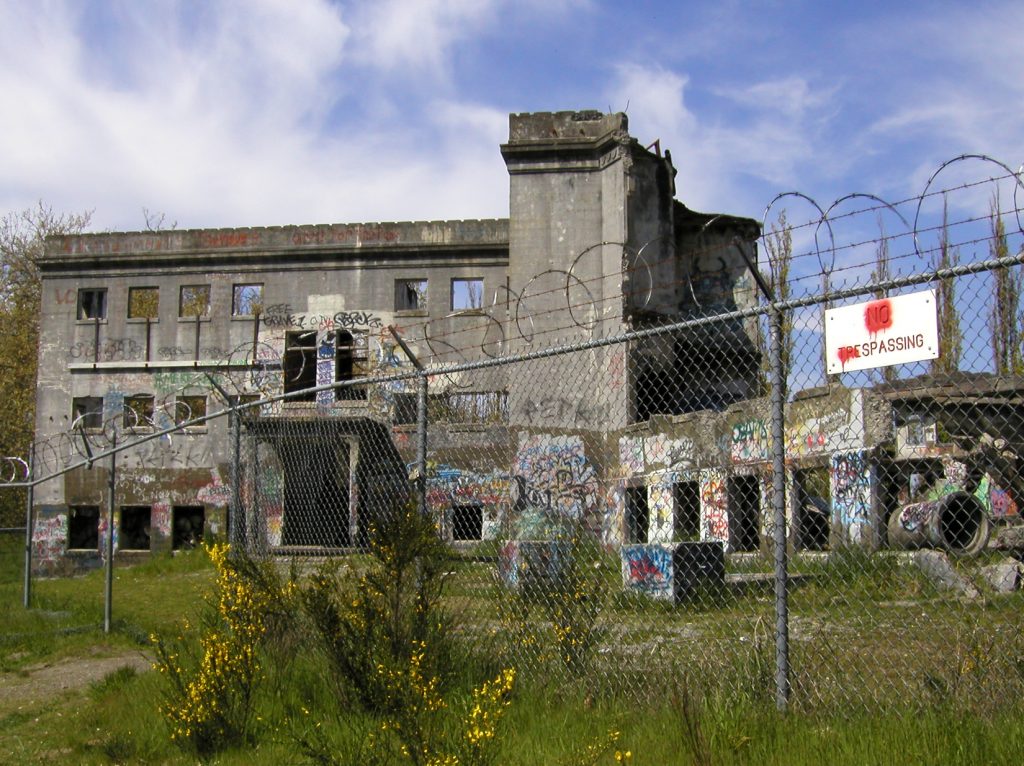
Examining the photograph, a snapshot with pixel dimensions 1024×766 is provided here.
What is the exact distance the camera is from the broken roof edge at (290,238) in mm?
27828

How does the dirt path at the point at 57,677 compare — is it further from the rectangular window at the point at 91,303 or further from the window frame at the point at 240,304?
the rectangular window at the point at 91,303

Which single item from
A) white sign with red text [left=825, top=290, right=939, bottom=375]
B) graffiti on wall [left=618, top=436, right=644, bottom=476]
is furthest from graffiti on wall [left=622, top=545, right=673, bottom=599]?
graffiti on wall [left=618, top=436, right=644, bottom=476]

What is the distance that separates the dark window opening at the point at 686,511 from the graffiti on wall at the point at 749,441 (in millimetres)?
991

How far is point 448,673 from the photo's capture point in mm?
5684

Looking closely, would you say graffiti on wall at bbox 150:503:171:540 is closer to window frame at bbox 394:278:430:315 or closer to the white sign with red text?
window frame at bbox 394:278:430:315

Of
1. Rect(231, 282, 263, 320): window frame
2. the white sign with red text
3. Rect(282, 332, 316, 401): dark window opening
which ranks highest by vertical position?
Rect(231, 282, 263, 320): window frame

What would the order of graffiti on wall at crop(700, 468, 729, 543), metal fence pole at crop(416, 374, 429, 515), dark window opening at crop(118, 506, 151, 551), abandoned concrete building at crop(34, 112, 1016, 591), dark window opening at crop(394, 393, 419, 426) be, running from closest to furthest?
metal fence pole at crop(416, 374, 429, 515) < graffiti on wall at crop(700, 468, 729, 543) < abandoned concrete building at crop(34, 112, 1016, 591) < dark window opening at crop(394, 393, 419, 426) < dark window opening at crop(118, 506, 151, 551)

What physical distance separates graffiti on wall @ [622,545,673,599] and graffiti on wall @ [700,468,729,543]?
3110mm

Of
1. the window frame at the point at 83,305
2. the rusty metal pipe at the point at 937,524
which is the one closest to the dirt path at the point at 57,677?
the rusty metal pipe at the point at 937,524

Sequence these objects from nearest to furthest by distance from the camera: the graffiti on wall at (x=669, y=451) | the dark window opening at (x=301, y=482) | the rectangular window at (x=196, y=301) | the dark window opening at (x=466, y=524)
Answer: the dark window opening at (x=466, y=524), the graffiti on wall at (x=669, y=451), the dark window opening at (x=301, y=482), the rectangular window at (x=196, y=301)

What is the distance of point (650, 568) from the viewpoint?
1048cm

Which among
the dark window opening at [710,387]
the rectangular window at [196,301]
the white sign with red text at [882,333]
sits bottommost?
the white sign with red text at [882,333]

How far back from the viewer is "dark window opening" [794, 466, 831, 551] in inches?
603

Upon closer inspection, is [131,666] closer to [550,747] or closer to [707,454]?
[550,747]
